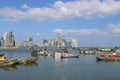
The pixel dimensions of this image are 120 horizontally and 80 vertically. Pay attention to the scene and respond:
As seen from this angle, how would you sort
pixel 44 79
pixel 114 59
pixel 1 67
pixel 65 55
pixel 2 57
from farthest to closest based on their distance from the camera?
pixel 65 55, pixel 114 59, pixel 2 57, pixel 1 67, pixel 44 79

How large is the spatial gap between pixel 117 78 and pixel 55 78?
10824 millimetres

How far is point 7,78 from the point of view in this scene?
51.2 m

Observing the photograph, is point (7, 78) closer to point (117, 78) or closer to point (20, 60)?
point (117, 78)

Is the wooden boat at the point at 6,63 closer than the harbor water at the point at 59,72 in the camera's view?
No

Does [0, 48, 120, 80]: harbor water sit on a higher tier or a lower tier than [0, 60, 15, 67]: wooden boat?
lower

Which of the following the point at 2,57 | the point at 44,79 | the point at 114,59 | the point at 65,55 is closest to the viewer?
the point at 44,79

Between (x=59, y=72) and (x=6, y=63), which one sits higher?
(x=6, y=63)

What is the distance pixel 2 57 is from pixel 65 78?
28027 millimetres

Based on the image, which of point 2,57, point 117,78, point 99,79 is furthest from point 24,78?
point 2,57

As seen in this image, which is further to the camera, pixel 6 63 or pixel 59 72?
pixel 6 63

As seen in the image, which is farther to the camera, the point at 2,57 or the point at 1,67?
the point at 2,57

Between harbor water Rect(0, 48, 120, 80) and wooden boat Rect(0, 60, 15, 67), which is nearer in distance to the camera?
harbor water Rect(0, 48, 120, 80)

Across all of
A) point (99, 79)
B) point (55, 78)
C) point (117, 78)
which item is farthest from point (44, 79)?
point (117, 78)

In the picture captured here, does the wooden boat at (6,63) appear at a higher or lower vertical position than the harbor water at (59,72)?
higher
